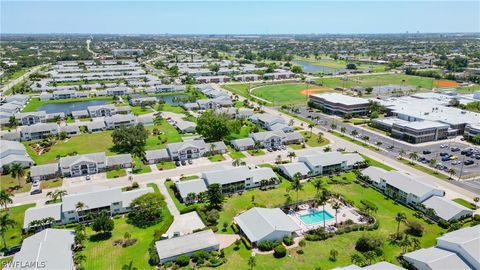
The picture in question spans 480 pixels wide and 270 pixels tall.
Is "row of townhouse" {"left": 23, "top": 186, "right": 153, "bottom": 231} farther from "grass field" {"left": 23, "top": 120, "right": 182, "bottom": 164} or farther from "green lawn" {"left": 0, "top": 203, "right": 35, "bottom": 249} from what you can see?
"grass field" {"left": 23, "top": 120, "right": 182, "bottom": 164}

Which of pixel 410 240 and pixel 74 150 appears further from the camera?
pixel 74 150

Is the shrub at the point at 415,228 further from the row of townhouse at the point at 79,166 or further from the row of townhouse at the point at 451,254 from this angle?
the row of townhouse at the point at 79,166

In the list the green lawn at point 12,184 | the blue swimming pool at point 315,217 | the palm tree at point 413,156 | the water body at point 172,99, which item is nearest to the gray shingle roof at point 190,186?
the blue swimming pool at point 315,217

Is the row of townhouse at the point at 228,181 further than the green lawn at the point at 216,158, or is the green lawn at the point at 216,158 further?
the green lawn at the point at 216,158

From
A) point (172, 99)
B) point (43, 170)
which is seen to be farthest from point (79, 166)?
point (172, 99)

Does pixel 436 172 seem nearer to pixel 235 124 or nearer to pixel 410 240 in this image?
pixel 410 240

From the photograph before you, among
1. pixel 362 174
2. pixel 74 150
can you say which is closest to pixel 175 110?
pixel 74 150

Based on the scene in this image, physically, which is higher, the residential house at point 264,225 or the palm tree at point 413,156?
the palm tree at point 413,156
